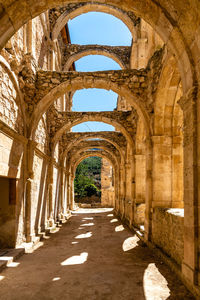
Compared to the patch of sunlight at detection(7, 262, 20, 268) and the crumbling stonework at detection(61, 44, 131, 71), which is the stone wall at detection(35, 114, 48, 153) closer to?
the patch of sunlight at detection(7, 262, 20, 268)

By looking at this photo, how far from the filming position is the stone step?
5.06m

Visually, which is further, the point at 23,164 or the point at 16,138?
the point at 23,164

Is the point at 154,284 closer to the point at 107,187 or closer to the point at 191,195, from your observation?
the point at 191,195

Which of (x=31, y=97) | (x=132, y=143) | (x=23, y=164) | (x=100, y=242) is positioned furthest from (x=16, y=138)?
(x=132, y=143)

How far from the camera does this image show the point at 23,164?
685 centimetres

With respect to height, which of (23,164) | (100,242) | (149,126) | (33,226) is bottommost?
(100,242)

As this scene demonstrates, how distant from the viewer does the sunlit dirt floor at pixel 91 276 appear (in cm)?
373

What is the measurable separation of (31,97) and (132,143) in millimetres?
4808

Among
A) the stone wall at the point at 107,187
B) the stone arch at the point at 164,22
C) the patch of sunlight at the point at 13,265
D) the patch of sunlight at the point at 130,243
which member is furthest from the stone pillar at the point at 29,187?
the stone wall at the point at 107,187

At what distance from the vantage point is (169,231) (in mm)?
5258

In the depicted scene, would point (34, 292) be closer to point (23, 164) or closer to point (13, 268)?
point (13, 268)

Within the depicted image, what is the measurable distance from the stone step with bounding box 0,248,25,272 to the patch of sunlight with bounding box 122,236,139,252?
273 cm

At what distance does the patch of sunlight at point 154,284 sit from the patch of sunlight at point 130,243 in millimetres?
1923

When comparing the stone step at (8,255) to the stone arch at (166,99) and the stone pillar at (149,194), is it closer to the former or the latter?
the stone pillar at (149,194)
